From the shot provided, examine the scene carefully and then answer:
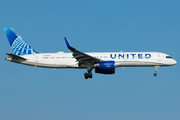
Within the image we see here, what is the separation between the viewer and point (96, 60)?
6244 centimetres

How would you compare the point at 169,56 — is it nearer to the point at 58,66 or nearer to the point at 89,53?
the point at 89,53

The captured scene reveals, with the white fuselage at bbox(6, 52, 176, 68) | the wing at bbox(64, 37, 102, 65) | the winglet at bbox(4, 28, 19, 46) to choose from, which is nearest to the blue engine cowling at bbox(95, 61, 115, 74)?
the wing at bbox(64, 37, 102, 65)

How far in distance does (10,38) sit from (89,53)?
15.4 metres

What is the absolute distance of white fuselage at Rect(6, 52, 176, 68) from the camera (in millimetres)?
63312

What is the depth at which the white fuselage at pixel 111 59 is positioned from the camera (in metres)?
63.3

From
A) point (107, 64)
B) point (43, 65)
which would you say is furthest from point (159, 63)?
point (43, 65)

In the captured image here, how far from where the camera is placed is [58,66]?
6475cm

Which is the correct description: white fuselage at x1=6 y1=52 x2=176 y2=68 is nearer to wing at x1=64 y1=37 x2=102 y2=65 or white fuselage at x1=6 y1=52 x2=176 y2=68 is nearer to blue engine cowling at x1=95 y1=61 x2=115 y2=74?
blue engine cowling at x1=95 y1=61 x2=115 y2=74

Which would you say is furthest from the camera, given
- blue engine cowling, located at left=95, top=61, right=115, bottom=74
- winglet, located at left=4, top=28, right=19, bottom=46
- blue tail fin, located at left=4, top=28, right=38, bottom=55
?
winglet, located at left=4, top=28, right=19, bottom=46

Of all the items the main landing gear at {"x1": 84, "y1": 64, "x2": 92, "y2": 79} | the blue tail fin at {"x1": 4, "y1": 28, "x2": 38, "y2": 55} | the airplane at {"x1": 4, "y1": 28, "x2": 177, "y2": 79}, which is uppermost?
the blue tail fin at {"x1": 4, "y1": 28, "x2": 38, "y2": 55}

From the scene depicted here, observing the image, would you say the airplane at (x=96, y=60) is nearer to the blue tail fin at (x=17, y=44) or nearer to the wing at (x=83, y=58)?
the wing at (x=83, y=58)

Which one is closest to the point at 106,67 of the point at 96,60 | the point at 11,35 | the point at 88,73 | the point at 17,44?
the point at 96,60

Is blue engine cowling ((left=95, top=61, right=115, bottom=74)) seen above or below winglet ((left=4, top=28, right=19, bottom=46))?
below

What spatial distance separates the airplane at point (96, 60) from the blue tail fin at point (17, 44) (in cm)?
72
